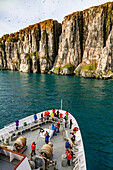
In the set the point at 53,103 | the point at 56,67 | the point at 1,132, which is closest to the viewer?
the point at 1,132

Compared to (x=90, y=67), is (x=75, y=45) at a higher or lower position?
higher

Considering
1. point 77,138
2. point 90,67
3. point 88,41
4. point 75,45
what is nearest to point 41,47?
point 75,45

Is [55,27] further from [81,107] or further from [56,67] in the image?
[81,107]

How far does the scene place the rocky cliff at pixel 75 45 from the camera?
3830 inches

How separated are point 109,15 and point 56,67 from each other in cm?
7077


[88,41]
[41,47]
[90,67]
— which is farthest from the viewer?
[41,47]

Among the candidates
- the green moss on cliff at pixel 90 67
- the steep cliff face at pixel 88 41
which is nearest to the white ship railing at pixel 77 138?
the steep cliff face at pixel 88 41

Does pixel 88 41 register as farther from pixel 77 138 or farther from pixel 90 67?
pixel 77 138

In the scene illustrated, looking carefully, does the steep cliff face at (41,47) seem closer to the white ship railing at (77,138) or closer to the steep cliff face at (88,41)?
the steep cliff face at (88,41)

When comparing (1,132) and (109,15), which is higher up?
(109,15)

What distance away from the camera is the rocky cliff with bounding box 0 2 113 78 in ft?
319

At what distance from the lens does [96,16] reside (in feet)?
352

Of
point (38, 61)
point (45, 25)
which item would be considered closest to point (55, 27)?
point (45, 25)

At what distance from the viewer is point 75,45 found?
397 ft
